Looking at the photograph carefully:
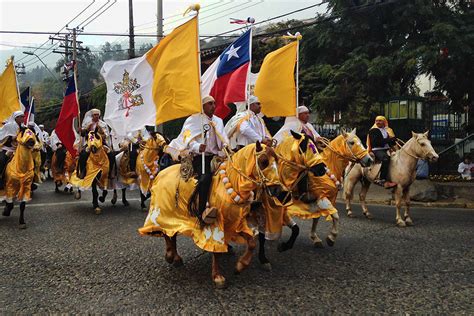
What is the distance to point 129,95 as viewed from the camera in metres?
6.19

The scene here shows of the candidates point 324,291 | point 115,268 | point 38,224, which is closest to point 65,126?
point 38,224

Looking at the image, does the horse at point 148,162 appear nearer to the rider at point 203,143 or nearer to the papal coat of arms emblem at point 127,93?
the papal coat of arms emblem at point 127,93

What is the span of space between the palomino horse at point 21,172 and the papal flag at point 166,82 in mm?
3292

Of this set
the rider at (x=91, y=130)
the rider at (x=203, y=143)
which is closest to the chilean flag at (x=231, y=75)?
the rider at (x=203, y=143)

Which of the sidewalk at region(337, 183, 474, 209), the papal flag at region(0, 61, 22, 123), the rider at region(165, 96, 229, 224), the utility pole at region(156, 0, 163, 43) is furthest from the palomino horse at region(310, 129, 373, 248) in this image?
the utility pole at region(156, 0, 163, 43)

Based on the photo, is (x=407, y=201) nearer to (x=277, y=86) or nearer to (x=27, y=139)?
(x=277, y=86)

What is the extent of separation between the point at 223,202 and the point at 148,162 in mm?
5806

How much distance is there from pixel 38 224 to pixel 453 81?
36.5 ft

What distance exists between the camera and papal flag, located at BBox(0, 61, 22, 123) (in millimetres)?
9156

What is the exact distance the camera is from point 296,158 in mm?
5492

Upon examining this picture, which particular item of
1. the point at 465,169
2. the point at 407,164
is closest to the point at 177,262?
the point at 407,164

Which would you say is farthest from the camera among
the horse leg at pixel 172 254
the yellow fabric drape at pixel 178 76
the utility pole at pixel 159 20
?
the utility pole at pixel 159 20

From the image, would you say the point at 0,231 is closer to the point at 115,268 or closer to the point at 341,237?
the point at 115,268

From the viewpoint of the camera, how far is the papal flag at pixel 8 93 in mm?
9156
